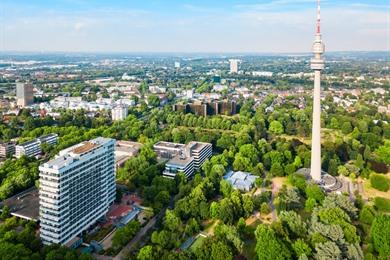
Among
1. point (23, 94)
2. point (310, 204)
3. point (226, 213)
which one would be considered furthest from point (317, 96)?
point (23, 94)

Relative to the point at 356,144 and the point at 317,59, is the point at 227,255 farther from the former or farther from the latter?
the point at 356,144

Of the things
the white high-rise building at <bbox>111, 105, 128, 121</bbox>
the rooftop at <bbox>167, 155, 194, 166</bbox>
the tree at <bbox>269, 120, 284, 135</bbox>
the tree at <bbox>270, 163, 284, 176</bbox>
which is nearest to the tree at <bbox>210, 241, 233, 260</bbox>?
the rooftop at <bbox>167, 155, 194, 166</bbox>

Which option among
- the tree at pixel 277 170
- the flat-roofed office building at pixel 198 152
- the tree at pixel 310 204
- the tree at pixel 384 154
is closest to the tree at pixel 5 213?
the flat-roofed office building at pixel 198 152

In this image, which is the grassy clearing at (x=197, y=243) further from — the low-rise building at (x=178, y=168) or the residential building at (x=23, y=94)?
the residential building at (x=23, y=94)

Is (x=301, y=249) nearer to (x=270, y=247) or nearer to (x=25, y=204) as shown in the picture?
(x=270, y=247)

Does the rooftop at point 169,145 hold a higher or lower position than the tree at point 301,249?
higher

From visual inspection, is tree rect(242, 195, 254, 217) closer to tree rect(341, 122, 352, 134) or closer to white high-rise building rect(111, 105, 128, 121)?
tree rect(341, 122, 352, 134)
